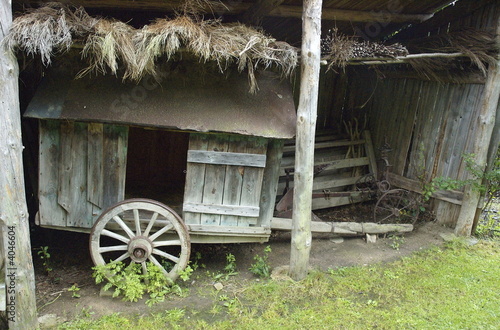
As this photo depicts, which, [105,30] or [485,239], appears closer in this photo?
[105,30]

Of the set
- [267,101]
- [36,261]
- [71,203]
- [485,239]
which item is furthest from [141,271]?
[485,239]

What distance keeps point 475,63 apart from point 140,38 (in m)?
4.89

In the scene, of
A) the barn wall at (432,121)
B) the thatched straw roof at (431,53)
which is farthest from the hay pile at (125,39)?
the barn wall at (432,121)

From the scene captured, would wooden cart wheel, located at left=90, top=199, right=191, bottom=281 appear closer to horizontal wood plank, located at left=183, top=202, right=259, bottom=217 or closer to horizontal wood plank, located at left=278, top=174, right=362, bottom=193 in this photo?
horizontal wood plank, located at left=183, top=202, right=259, bottom=217

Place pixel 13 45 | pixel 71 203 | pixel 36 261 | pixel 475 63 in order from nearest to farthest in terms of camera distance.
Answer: pixel 13 45 < pixel 71 203 < pixel 36 261 < pixel 475 63

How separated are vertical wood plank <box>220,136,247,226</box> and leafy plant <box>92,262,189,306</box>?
38.3 inches

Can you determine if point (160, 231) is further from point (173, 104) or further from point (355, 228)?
point (355, 228)

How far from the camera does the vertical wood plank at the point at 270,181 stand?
4773 millimetres

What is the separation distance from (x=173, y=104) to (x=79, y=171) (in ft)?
4.45

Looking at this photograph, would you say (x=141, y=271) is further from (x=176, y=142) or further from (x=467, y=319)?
(x=467, y=319)

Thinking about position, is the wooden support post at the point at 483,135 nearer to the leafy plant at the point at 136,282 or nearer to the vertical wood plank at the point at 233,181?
the vertical wood plank at the point at 233,181

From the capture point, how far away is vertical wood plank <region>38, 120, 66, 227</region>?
433 cm

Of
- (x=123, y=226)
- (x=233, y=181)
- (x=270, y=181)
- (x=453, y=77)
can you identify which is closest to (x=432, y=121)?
(x=453, y=77)

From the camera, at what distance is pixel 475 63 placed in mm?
5719
